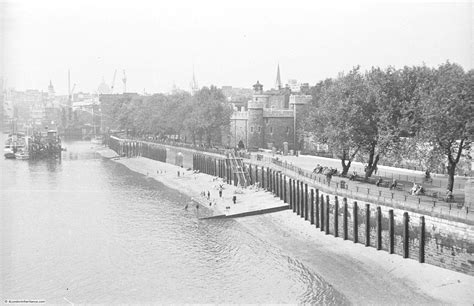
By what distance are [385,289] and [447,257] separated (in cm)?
439

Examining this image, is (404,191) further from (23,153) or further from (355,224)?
(23,153)

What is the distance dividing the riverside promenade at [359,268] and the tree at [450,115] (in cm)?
862

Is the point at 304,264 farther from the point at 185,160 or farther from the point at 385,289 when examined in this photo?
the point at 185,160

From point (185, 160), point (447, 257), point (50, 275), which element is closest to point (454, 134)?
point (447, 257)

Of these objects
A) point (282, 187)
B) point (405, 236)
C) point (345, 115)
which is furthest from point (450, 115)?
point (282, 187)

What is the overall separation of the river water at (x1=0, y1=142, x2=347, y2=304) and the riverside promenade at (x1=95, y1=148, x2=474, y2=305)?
1.08 meters

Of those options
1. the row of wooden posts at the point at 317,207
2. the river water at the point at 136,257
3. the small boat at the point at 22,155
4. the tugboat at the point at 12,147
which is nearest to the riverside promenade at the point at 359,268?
the row of wooden posts at the point at 317,207

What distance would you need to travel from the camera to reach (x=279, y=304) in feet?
103

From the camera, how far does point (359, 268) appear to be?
35531 mm

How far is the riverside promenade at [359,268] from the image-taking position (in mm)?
30875

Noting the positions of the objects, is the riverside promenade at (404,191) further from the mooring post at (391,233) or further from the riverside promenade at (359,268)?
the riverside promenade at (359,268)

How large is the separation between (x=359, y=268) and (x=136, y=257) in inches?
641

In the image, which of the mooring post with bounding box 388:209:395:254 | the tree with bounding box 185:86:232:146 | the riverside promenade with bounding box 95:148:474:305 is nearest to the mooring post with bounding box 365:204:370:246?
the riverside promenade with bounding box 95:148:474:305

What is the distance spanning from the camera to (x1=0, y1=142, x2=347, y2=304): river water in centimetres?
3334
